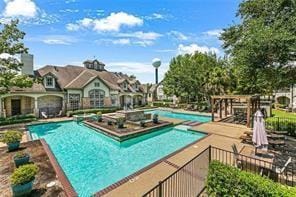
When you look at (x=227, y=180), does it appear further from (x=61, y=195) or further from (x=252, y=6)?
(x=252, y=6)

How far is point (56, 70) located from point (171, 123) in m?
23.4

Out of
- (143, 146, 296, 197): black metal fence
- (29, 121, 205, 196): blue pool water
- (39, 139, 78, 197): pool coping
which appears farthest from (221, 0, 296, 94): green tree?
(39, 139, 78, 197): pool coping

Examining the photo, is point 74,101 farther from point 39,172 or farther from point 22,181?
point 22,181

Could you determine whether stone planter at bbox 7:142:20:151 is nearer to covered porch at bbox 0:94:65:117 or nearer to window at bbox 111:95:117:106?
covered porch at bbox 0:94:65:117

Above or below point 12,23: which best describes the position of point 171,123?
below

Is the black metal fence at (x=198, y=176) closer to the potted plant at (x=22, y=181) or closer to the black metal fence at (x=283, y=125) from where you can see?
the potted plant at (x=22, y=181)

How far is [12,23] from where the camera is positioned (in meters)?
19.3

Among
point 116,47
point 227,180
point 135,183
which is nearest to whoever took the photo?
point 227,180

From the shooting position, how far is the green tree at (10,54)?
18781mm

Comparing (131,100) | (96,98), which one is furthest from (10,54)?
(131,100)

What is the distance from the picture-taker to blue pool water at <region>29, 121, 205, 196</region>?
9.38 m

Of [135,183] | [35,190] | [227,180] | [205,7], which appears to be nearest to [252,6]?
[205,7]

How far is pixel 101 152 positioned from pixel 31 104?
67.9 feet

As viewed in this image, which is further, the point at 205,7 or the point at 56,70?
the point at 56,70
